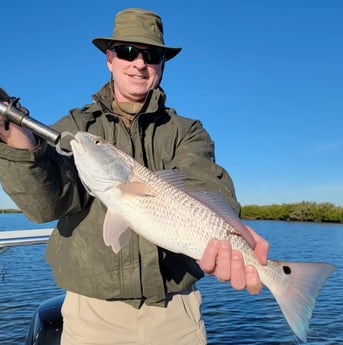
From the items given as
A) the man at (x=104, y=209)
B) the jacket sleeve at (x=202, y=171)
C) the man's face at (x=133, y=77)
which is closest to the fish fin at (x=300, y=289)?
the man at (x=104, y=209)

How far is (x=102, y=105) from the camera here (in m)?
3.58

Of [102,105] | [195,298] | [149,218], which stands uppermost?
[102,105]

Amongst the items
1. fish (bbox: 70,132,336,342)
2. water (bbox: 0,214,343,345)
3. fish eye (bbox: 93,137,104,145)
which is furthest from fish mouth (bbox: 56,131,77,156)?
water (bbox: 0,214,343,345)

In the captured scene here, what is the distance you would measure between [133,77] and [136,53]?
0.73 feet

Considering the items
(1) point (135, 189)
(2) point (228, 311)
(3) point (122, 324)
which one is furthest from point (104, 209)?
(2) point (228, 311)

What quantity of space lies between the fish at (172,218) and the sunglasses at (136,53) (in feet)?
3.01

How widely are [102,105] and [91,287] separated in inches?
58.0

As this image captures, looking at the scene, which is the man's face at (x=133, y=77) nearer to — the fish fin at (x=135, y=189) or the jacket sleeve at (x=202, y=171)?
the jacket sleeve at (x=202, y=171)

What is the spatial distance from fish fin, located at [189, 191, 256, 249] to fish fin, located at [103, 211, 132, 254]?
572 millimetres

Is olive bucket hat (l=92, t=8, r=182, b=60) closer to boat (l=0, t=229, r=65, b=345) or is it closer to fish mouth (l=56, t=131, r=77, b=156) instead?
fish mouth (l=56, t=131, r=77, b=156)

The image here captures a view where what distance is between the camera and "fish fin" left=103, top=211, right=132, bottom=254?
9.71ft

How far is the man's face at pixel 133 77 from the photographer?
3.69 metres

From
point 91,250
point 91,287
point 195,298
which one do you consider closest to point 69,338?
point 91,287

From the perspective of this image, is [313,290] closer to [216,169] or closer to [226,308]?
[216,169]
